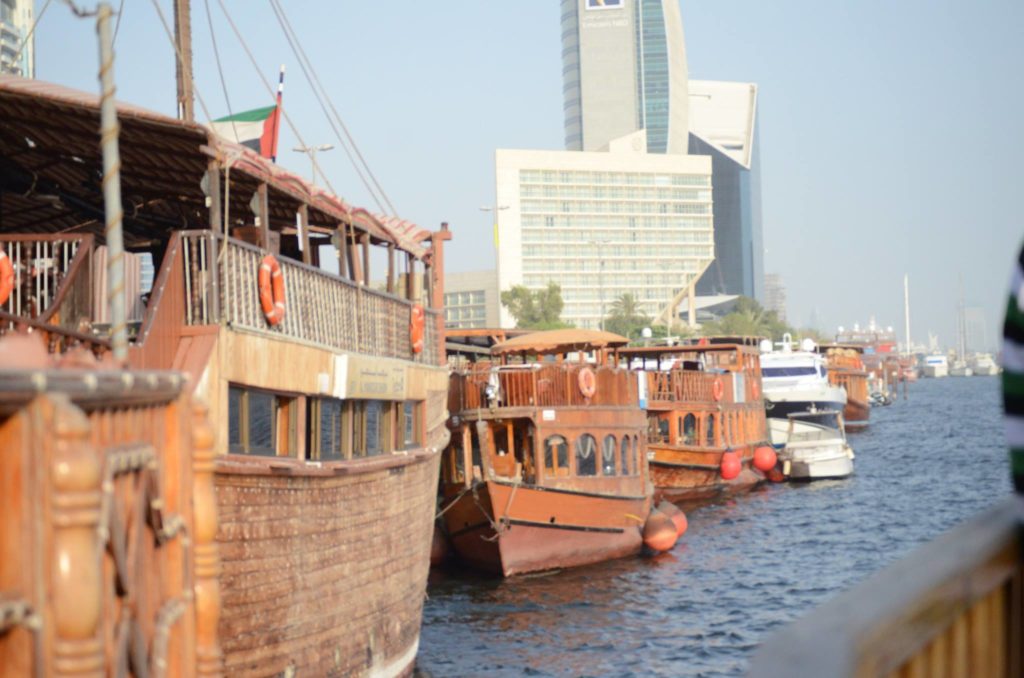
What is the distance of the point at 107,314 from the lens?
42.9ft

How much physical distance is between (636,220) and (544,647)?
14768 centimetres

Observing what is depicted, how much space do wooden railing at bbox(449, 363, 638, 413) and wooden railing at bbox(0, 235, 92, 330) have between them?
12.2 meters

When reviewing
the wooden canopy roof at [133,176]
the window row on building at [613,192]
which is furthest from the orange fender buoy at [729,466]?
the window row on building at [613,192]

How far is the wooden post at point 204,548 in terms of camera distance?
5.30 metres

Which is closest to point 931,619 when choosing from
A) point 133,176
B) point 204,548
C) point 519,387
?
point 204,548

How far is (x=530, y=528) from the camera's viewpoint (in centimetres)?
2320

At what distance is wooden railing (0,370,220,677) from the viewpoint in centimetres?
355

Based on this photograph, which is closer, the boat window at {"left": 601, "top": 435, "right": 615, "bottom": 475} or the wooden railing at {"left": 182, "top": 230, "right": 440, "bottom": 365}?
the wooden railing at {"left": 182, "top": 230, "right": 440, "bottom": 365}

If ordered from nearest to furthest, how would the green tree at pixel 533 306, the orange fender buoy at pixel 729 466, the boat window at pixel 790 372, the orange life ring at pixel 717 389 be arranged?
the orange fender buoy at pixel 729 466 < the orange life ring at pixel 717 389 < the boat window at pixel 790 372 < the green tree at pixel 533 306

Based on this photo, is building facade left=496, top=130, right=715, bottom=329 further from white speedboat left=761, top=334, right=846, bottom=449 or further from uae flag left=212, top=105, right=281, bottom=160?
uae flag left=212, top=105, right=281, bottom=160

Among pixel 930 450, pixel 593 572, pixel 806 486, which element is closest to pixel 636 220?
pixel 930 450

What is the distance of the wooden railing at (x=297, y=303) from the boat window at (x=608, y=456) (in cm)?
906

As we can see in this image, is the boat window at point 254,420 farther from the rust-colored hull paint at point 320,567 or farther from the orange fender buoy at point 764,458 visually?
the orange fender buoy at point 764,458

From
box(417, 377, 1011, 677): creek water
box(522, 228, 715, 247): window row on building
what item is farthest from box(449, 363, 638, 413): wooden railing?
box(522, 228, 715, 247): window row on building
